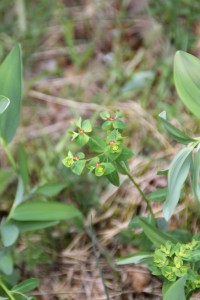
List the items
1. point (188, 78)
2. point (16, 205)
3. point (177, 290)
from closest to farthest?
point (177, 290) < point (188, 78) < point (16, 205)

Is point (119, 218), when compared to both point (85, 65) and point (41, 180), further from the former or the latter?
point (85, 65)

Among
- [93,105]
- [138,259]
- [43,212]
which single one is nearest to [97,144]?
[138,259]

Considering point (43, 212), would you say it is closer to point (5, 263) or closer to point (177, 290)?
point (5, 263)

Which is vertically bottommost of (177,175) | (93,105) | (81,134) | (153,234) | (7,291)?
(93,105)

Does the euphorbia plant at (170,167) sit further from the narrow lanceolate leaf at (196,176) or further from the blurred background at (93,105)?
the blurred background at (93,105)

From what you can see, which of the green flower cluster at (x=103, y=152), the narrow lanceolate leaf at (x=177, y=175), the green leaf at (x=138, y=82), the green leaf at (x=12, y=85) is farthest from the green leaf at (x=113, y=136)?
the green leaf at (x=138, y=82)

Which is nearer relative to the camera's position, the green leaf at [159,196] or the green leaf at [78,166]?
the green leaf at [78,166]

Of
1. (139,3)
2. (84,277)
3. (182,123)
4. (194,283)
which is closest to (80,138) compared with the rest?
(194,283)
